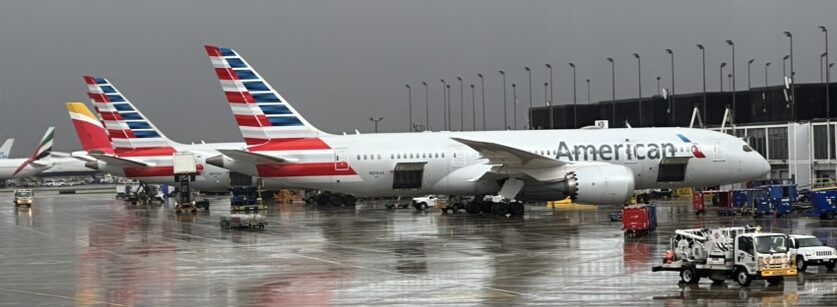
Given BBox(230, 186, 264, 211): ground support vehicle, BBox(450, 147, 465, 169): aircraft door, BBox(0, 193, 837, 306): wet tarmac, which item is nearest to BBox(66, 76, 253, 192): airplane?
BBox(230, 186, 264, 211): ground support vehicle

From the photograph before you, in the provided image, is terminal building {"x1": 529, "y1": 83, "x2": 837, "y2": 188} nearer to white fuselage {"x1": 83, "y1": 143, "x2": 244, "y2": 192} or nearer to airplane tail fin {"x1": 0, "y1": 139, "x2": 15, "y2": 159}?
white fuselage {"x1": 83, "y1": 143, "x2": 244, "y2": 192}

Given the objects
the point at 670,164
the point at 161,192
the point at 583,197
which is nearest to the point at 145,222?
the point at 583,197

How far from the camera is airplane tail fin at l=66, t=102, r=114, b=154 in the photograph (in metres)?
88.6

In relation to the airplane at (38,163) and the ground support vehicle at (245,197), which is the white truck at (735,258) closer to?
the ground support vehicle at (245,197)

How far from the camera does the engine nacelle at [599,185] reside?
49281mm

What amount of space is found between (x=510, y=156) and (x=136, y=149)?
35589 mm

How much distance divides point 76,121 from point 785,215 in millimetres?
59729

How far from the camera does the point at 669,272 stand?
91.1ft

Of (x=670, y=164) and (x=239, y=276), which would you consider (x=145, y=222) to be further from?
(x=239, y=276)

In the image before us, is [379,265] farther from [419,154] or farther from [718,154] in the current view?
[718,154]

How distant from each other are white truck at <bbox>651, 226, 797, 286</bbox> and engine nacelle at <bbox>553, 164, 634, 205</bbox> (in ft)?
73.9

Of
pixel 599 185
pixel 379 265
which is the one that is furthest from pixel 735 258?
pixel 599 185

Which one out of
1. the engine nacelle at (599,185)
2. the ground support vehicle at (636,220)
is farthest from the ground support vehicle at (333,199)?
the ground support vehicle at (636,220)

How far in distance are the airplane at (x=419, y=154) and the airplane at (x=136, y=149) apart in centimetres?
1866
